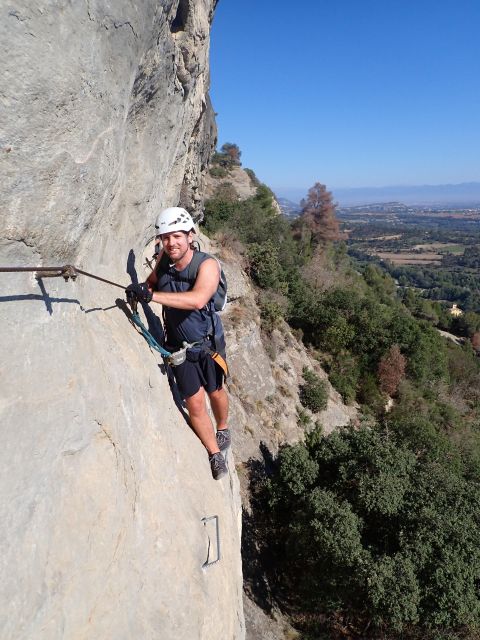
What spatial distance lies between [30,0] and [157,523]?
13.6ft

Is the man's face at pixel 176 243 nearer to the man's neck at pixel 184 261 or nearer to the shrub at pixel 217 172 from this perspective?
the man's neck at pixel 184 261

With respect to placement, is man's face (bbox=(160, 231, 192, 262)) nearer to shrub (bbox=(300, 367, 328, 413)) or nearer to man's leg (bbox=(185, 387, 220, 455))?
man's leg (bbox=(185, 387, 220, 455))

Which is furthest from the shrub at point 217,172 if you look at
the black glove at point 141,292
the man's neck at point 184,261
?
the black glove at point 141,292

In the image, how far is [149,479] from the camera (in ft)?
12.8

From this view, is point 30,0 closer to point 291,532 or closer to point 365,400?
point 291,532

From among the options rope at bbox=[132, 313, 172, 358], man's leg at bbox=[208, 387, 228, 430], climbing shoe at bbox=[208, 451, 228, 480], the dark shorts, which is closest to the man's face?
rope at bbox=[132, 313, 172, 358]

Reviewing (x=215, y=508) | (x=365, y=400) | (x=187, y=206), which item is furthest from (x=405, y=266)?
(x=215, y=508)

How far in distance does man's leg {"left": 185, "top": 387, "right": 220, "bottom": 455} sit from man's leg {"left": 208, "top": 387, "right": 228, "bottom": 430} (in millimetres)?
220

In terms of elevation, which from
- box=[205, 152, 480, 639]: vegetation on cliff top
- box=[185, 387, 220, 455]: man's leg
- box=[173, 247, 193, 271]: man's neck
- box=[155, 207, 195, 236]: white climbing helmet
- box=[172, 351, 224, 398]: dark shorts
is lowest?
box=[205, 152, 480, 639]: vegetation on cliff top

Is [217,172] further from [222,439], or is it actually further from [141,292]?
[141,292]

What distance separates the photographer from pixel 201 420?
204 inches

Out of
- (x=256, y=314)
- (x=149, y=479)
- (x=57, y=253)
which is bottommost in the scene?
(x=256, y=314)

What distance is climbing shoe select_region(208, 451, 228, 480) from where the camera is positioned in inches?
212

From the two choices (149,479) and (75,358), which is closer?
(75,358)
